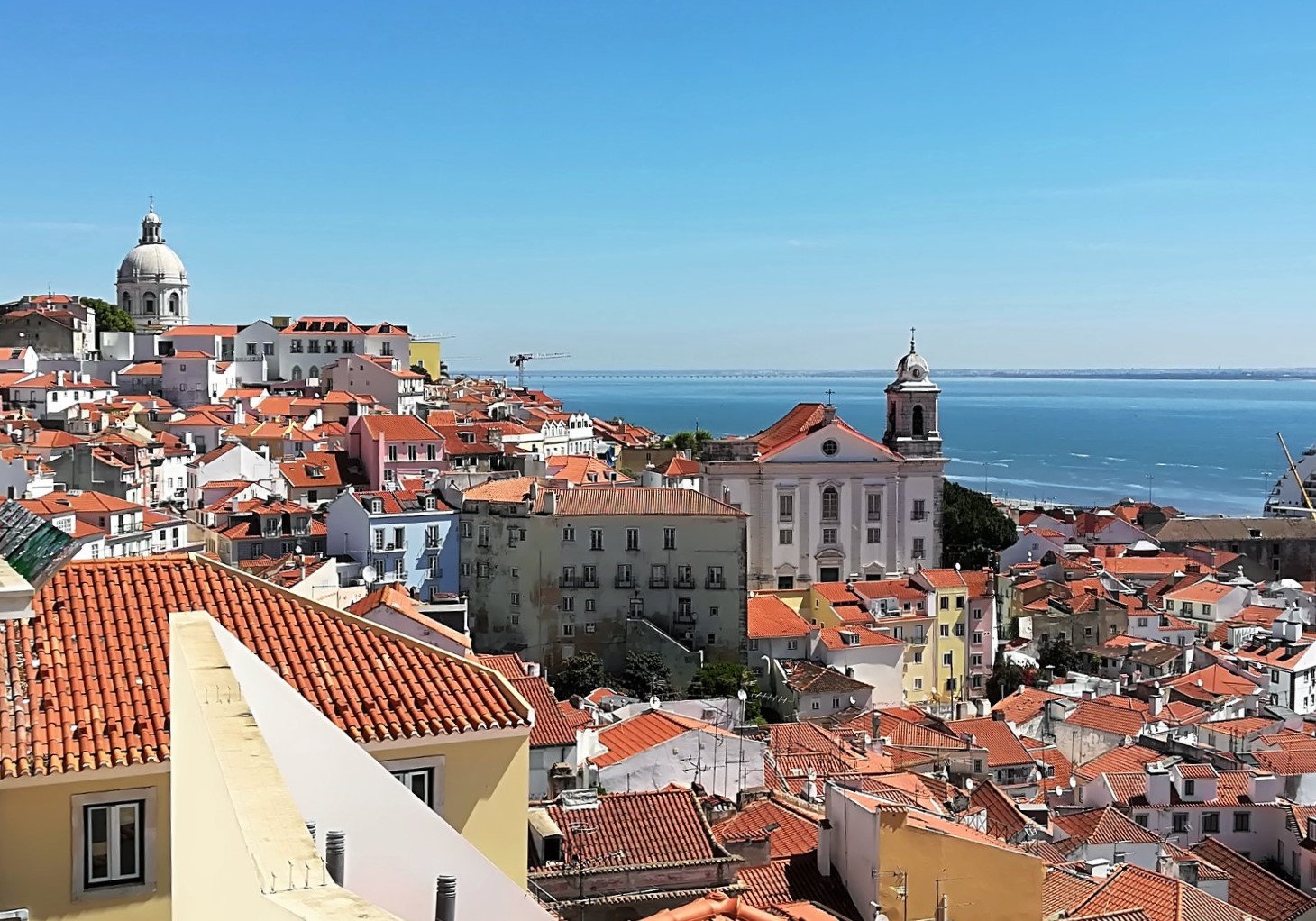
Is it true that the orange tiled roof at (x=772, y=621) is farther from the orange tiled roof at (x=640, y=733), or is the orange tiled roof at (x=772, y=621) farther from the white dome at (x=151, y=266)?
the white dome at (x=151, y=266)

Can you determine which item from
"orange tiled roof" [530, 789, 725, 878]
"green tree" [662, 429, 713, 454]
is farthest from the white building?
"orange tiled roof" [530, 789, 725, 878]

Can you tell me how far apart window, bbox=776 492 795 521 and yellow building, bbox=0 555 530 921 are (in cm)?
3538

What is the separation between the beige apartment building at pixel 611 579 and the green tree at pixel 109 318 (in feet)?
131

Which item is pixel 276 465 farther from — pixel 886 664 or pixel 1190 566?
pixel 1190 566

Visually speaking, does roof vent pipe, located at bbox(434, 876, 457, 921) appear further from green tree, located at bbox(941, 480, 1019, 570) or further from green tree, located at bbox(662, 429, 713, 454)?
green tree, located at bbox(662, 429, 713, 454)

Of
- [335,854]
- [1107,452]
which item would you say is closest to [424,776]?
[335,854]

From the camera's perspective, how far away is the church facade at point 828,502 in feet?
134

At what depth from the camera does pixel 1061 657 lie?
3812 cm

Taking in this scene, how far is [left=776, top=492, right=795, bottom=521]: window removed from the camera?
134 ft

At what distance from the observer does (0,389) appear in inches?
2050

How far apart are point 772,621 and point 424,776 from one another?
28.4 meters

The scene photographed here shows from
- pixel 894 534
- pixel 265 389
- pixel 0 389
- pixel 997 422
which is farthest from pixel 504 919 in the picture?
pixel 997 422

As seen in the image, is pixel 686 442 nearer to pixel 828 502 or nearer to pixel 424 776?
pixel 828 502

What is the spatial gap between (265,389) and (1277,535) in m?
41.8
